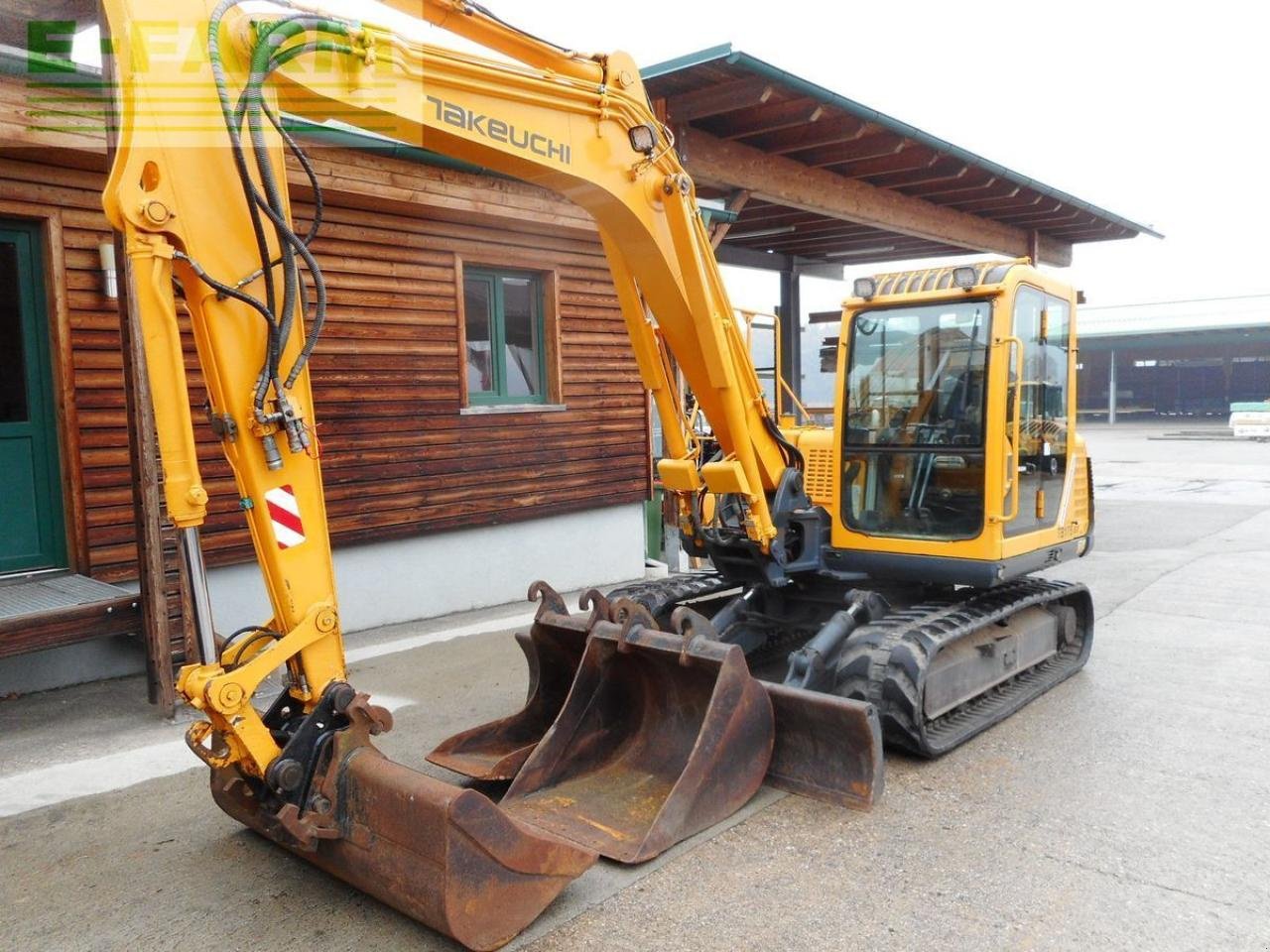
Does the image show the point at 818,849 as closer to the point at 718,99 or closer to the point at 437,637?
the point at 437,637

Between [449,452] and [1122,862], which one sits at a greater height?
[449,452]

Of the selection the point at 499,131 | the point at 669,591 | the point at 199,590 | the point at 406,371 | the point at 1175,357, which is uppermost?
the point at 1175,357

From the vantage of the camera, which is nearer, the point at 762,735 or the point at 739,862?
the point at 739,862

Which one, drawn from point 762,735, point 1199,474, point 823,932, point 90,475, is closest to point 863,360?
point 762,735

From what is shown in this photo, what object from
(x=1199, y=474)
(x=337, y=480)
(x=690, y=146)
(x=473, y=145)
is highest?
(x=690, y=146)

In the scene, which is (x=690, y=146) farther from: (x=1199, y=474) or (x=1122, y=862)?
(x=1199, y=474)

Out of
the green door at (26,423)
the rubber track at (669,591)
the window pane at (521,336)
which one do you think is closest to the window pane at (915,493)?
the rubber track at (669,591)

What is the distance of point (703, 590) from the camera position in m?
5.86

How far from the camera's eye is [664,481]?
17.9 ft

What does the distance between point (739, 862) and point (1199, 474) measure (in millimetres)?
19299

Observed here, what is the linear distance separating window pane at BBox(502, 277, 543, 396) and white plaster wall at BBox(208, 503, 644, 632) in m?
1.22

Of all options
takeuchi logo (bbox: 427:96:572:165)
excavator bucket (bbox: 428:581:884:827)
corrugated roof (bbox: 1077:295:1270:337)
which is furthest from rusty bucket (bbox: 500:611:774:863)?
corrugated roof (bbox: 1077:295:1270:337)

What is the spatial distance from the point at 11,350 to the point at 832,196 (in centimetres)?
730

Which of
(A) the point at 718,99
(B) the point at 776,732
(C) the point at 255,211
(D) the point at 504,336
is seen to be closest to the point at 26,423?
(D) the point at 504,336
